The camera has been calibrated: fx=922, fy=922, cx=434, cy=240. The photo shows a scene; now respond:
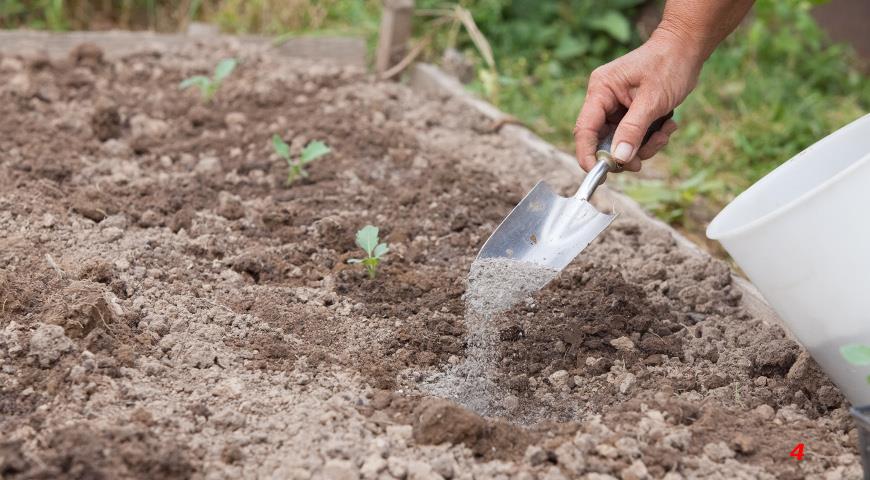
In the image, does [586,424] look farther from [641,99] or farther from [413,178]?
[413,178]

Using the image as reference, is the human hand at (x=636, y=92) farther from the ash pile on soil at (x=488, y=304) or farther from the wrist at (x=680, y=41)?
the ash pile on soil at (x=488, y=304)

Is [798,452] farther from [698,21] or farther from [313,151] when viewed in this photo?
[313,151]

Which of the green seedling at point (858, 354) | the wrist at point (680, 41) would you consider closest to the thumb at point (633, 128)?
the wrist at point (680, 41)

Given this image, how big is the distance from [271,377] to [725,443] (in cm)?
93

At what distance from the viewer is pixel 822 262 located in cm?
181

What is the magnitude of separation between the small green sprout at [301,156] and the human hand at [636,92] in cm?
93

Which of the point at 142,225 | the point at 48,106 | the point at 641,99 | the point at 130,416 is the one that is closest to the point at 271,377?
the point at 130,416

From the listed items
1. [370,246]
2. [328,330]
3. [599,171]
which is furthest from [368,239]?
[599,171]

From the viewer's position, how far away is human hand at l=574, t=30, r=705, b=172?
2221mm

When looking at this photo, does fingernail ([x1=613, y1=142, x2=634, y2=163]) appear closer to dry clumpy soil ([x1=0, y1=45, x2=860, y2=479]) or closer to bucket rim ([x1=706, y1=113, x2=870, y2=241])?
bucket rim ([x1=706, y1=113, x2=870, y2=241])

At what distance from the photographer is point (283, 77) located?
3844mm

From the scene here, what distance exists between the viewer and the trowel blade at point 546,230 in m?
2.23

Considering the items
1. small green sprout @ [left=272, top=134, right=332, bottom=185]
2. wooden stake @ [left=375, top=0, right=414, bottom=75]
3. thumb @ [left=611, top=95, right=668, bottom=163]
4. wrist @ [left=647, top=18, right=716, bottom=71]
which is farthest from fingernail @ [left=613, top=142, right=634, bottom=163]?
wooden stake @ [left=375, top=0, right=414, bottom=75]

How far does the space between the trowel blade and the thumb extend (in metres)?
0.15
